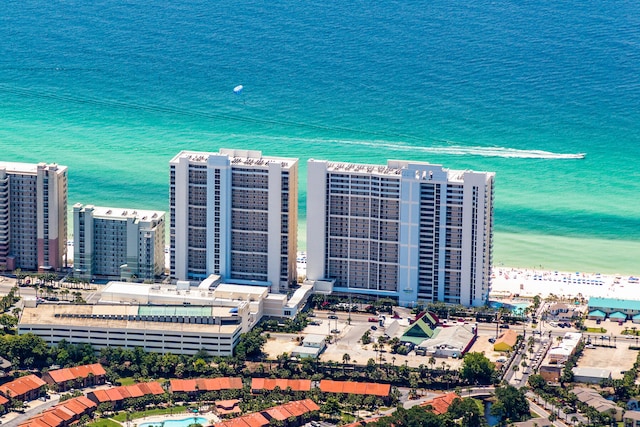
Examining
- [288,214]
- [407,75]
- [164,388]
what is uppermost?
[407,75]

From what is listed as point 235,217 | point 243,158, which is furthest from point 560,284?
point 243,158

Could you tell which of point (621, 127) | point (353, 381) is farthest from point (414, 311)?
point (621, 127)

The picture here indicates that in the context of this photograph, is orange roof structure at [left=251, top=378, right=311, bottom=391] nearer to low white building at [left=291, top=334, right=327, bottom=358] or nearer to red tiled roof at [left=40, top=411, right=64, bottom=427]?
low white building at [left=291, top=334, right=327, bottom=358]

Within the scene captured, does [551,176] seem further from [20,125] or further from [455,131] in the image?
[20,125]

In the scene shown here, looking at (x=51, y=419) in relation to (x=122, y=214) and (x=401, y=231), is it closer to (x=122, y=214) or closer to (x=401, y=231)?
(x=122, y=214)

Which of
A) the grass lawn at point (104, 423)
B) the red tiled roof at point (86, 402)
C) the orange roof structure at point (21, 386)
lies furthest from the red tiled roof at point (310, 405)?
the orange roof structure at point (21, 386)

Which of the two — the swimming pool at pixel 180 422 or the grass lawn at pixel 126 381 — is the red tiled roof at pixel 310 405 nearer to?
the swimming pool at pixel 180 422
